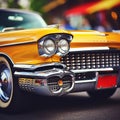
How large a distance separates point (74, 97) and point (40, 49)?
204cm

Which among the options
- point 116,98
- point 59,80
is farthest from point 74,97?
point 59,80

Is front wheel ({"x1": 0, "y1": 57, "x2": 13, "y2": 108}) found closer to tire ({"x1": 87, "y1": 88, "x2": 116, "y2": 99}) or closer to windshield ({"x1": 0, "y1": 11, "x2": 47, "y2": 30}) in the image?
windshield ({"x1": 0, "y1": 11, "x2": 47, "y2": 30})

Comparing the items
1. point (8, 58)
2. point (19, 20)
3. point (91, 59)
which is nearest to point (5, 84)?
point (8, 58)

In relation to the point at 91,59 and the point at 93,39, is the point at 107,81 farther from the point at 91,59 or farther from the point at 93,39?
the point at 93,39

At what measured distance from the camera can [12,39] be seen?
5.70m

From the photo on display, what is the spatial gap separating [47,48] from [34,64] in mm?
239

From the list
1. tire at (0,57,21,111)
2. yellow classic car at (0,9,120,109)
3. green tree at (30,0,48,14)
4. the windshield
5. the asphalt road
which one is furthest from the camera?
green tree at (30,0,48,14)

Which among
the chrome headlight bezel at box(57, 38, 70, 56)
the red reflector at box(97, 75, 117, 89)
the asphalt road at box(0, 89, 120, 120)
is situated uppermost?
the chrome headlight bezel at box(57, 38, 70, 56)

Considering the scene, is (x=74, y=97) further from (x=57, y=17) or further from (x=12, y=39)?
(x=57, y=17)

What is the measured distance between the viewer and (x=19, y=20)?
700cm

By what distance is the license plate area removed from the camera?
570 cm

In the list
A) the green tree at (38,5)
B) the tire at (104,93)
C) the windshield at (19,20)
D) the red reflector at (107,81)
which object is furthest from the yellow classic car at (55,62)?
the green tree at (38,5)

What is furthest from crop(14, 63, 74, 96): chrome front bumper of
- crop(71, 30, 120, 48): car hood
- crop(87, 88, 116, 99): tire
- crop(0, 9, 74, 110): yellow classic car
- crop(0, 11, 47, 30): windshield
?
crop(87, 88, 116, 99): tire

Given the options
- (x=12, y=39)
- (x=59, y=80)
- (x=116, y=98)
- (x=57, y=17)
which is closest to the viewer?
(x=59, y=80)
